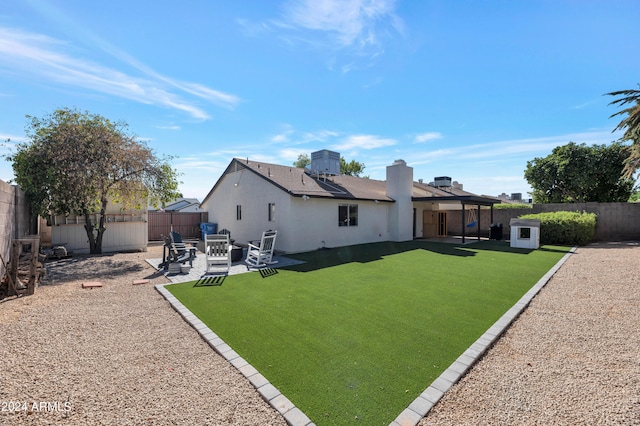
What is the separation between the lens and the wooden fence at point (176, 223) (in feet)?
62.0

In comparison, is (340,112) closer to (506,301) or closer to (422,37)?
(422,37)

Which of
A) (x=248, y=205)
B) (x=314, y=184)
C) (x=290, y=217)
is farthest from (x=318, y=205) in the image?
(x=248, y=205)

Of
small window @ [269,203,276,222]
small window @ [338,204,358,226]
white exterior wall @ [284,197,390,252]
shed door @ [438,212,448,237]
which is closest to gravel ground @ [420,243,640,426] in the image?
white exterior wall @ [284,197,390,252]

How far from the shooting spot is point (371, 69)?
38.8 ft

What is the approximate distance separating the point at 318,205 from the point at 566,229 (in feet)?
45.5

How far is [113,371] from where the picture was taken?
347cm

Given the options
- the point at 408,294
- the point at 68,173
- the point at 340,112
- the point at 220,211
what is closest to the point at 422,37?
the point at 340,112

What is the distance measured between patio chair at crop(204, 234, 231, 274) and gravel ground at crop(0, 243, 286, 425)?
300cm

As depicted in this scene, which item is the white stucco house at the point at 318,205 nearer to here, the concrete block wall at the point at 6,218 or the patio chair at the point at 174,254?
the patio chair at the point at 174,254

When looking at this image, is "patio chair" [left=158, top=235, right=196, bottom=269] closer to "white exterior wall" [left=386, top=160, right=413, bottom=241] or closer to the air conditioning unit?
"white exterior wall" [left=386, top=160, right=413, bottom=241]

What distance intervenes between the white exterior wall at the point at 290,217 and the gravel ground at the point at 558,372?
29.0 ft

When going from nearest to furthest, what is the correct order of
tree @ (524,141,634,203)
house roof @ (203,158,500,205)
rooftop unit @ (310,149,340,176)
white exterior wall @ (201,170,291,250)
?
white exterior wall @ (201,170,291,250)
house roof @ (203,158,500,205)
rooftop unit @ (310,149,340,176)
tree @ (524,141,634,203)

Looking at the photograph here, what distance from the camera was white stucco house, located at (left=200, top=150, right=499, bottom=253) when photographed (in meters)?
13.0

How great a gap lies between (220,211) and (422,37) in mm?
14799
